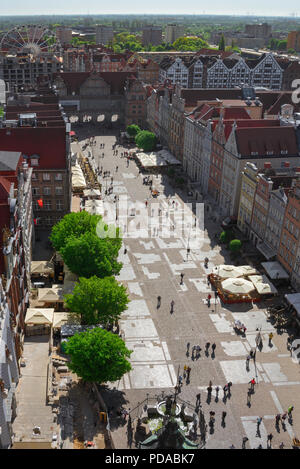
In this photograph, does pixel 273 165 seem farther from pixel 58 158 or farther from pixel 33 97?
pixel 33 97

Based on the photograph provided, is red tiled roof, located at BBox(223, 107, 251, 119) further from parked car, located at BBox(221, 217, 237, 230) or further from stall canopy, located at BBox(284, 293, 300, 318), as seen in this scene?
stall canopy, located at BBox(284, 293, 300, 318)

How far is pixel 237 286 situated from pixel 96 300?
81.4 ft

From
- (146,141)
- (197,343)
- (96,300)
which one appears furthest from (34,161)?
(146,141)

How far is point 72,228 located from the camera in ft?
266

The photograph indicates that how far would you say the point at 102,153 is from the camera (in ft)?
516

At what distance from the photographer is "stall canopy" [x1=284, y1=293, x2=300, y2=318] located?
7406 centimetres

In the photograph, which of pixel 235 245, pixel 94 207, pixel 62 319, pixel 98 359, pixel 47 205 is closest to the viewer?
pixel 98 359

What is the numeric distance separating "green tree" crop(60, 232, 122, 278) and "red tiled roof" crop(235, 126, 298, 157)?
141 feet

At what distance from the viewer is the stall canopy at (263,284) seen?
79.1 metres

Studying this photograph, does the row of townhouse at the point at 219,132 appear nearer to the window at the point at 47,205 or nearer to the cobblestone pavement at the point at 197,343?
the cobblestone pavement at the point at 197,343

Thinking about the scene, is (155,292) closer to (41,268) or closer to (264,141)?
(41,268)

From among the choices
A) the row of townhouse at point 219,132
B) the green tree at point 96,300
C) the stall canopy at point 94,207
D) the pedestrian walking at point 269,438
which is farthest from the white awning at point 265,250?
the pedestrian walking at point 269,438
